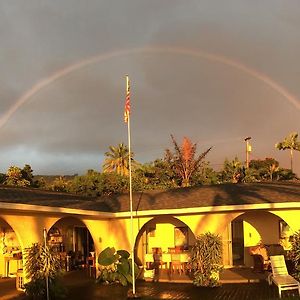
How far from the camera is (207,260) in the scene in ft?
53.1

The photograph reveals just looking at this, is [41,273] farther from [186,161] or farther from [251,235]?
[186,161]

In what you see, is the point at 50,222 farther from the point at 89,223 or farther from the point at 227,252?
the point at 227,252

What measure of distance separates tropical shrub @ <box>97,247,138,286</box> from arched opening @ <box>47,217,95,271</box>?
142 inches

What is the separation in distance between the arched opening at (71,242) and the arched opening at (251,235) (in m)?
6.50

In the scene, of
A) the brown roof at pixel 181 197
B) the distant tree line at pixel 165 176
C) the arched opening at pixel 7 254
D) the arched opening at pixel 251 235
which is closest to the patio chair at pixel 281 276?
the brown roof at pixel 181 197

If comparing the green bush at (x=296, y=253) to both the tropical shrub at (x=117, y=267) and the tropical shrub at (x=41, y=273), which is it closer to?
the tropical shrub at (x=117, y=267)

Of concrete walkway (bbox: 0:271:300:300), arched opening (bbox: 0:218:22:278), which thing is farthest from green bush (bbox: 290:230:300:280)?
arched opening (bbox: 0:218:22:278)

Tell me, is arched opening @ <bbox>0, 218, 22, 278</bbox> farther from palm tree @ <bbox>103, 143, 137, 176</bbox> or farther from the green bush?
palm tree @ <bbox>103, 143, 137, 176</bbox>

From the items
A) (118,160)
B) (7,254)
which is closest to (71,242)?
(7,254)

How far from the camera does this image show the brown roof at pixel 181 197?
58.5 ft

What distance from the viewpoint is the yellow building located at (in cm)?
1631

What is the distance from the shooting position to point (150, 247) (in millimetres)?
23156

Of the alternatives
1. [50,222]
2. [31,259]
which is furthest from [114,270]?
[31,259]

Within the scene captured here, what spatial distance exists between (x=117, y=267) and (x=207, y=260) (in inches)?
135
